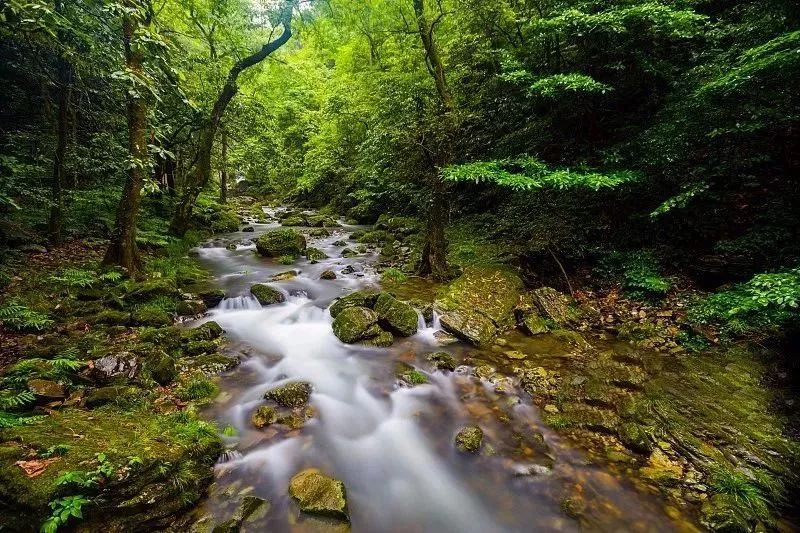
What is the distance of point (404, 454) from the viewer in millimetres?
4887

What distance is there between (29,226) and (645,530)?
12719mm

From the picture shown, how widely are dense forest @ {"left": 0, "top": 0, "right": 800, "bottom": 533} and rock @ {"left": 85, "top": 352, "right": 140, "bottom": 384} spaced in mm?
35

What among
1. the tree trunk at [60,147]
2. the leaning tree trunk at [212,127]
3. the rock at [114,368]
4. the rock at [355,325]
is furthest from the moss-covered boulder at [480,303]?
the leaning tree trunk at [212,127]

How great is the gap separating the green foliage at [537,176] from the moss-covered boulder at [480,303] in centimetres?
223

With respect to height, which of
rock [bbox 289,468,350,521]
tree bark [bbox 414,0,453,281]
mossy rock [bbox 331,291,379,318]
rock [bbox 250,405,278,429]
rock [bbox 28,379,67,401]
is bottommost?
rock [bbox 289,468,350,521]

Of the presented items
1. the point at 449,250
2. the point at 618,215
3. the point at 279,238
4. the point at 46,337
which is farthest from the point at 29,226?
the point at 618,215

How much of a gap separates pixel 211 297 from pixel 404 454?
18.8 ft

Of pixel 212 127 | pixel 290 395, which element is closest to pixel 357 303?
pixel 290 395

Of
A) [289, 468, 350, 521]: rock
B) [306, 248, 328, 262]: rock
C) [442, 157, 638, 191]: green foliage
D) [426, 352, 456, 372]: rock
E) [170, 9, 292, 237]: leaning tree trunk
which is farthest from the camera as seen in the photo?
[306, 248, 328, 262]: rock

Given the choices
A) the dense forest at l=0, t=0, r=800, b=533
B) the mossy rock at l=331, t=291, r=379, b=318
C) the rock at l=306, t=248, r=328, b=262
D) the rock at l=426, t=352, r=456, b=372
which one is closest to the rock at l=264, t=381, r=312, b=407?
the dense forest at l=0, t=0, r=800, b=533

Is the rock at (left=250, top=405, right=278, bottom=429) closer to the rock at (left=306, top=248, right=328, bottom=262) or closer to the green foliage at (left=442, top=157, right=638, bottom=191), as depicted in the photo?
the green foliage at (left=442, top=157, right=638, bottom=191)

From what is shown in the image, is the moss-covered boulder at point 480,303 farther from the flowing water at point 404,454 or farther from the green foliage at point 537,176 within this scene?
the green foliage at point 537,176

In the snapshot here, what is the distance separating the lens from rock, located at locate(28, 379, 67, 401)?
4.11 metres

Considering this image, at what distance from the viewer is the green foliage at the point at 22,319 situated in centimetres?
533
